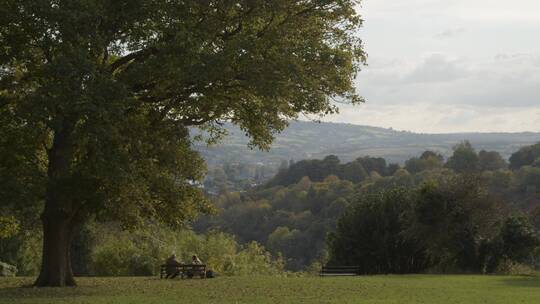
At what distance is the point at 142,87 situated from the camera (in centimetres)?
2888

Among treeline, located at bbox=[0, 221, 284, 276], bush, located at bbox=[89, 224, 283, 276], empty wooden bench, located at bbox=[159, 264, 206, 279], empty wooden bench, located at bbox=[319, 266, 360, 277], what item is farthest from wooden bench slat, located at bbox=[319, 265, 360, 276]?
treeline, located at bbox=[0, 221, 284, 276]

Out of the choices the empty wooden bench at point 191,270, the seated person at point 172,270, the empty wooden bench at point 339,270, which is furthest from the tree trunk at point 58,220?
the empty wooden bench at point 339,270

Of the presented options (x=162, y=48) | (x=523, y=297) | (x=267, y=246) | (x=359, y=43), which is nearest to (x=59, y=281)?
(x=162, y=48)

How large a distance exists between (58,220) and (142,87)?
6594 millimetres

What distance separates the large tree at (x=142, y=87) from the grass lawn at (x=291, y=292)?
2.90 m

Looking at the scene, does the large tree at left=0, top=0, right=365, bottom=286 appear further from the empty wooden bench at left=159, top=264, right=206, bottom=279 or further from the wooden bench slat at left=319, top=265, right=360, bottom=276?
the wooden bench slat at left=319, top=265, right=360, bottom=276

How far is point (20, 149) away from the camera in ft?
95.0

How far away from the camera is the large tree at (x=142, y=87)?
80.4ft

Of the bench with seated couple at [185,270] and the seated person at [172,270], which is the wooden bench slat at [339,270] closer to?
the bench with seated couple at [185,270]

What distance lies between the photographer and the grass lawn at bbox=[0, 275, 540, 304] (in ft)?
78.6

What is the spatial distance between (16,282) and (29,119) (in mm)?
12044

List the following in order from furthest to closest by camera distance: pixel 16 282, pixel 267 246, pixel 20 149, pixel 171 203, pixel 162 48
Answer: pixel 267 246 → pixel 16 282 → pixel 171 203 → pixel 20 149 → pixel 162 48

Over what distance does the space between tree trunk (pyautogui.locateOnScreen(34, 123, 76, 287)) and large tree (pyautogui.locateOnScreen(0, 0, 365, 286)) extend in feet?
0.18

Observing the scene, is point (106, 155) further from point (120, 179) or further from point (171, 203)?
point (171, 203)
